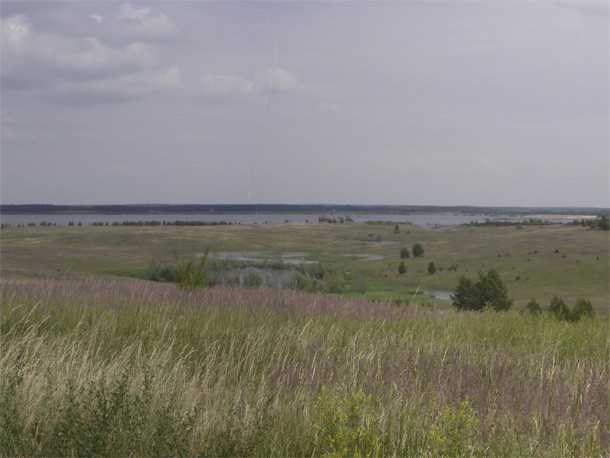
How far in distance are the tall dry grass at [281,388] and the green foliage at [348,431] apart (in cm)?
2

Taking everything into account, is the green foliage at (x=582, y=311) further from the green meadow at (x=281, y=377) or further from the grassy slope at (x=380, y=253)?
the grassy slope at (x=380, y=253)

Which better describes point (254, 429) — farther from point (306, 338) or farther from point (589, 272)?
point (589, 272)

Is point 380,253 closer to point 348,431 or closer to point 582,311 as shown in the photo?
point 582,311

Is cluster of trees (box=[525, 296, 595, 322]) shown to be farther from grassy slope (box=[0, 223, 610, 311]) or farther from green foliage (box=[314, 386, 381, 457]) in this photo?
grassy slope (box=[0, 223, 610, 311])

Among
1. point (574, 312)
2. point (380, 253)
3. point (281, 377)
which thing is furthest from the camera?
point (380, 253)

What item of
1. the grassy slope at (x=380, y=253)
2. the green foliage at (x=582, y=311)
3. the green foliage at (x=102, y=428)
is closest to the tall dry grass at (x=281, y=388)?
the green foliage at (x=102, y=428)

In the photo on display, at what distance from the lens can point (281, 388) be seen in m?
5.86

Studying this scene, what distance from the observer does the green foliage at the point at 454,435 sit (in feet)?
14.8

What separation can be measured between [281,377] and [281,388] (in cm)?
77

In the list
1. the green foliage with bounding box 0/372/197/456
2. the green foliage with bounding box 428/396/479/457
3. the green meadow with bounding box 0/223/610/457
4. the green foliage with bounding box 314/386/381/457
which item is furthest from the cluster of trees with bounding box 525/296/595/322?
the green foliage with bounding box 0/372/197/456

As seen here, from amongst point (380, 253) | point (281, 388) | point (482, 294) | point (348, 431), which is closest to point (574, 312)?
point (482, 294)

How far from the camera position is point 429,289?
4100cm

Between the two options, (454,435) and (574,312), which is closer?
(454,435)

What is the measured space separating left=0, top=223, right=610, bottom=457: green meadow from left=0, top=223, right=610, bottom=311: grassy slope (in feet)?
59.7
